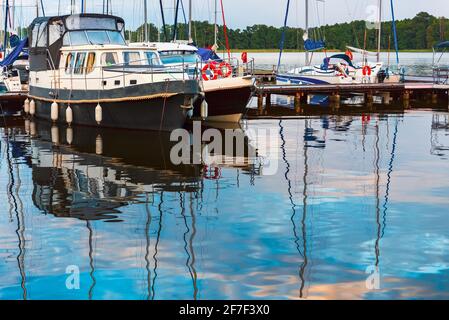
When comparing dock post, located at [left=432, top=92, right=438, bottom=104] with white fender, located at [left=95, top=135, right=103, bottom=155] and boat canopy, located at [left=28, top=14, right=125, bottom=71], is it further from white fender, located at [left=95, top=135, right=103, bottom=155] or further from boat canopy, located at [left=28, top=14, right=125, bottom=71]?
white fender, located at [left=95, top=135, right=103, bottom=155]

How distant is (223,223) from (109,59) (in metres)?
15.2

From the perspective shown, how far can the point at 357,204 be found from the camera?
15.0m

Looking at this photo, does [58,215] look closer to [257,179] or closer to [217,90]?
[257,179]

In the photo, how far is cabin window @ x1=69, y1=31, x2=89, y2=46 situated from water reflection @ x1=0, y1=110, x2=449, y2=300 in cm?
640

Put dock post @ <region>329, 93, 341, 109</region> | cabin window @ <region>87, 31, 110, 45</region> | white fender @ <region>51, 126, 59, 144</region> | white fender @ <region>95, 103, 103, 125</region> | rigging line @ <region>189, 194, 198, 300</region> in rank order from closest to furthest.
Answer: rigging line @ <region>189, 194, 198, 300</region>, white fender @ <region>51, 126, 59, 144</region>, white fender @ <region>95, 103, 103, 125</region>, cabin window @ <region>87, 31, 110, 45</region>, dock post @ <region>329, 93, 341, 109</region>

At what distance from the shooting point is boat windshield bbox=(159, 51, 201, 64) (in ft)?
112

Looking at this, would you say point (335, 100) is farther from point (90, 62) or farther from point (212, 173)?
point (212, 173)

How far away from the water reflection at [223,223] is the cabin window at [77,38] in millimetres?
6400

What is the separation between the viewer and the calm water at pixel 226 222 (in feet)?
33.1

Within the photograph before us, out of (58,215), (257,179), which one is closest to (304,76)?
(257,179)

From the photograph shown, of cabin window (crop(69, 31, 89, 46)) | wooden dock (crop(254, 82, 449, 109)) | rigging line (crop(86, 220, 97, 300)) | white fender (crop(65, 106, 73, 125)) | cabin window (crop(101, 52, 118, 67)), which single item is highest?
cabin window (crop(69, 31, 89, 46))

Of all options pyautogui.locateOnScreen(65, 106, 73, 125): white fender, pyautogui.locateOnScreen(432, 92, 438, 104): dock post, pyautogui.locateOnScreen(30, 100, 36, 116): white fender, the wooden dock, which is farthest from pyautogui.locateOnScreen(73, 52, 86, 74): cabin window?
pyautogui.locateOnScreen(432, 92, 438, 104): dock post

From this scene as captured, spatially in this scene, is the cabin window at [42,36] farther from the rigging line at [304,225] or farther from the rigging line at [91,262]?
the rigging line at [91,262]

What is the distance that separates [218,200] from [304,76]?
31.7 meters
